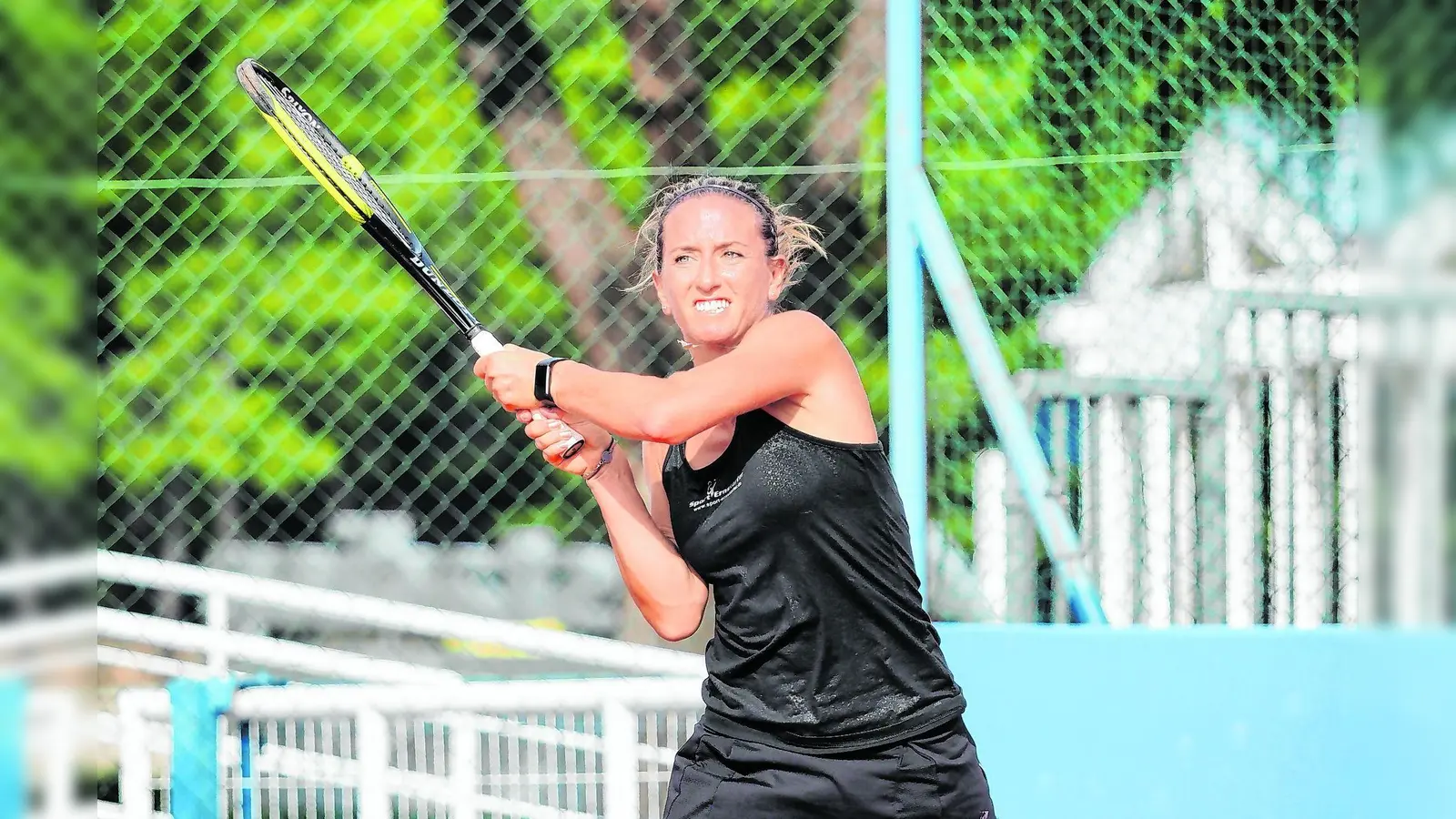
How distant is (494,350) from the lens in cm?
273

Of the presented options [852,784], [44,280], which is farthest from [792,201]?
[44,280]

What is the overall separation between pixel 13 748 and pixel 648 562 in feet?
5.66

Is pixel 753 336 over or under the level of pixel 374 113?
under

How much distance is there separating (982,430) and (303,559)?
7739mm

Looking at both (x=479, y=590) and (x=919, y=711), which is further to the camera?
(x=479, y=590)

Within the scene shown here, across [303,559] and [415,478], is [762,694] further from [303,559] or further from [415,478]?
[303,559]

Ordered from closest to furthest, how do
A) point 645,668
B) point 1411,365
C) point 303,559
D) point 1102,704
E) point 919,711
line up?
1. point 1411,365
2. point 919,711
3. point 1102,704
4. point 645,668
5. point 303,559

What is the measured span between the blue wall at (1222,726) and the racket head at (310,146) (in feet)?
6.00

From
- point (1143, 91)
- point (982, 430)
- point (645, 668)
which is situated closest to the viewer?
point (645, 668)

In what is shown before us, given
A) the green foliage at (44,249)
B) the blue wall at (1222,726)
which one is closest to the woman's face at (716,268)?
the blue wall at (1222,726)

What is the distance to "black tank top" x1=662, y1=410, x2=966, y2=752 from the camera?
2389 millimetres

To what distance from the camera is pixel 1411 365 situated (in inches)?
27.9

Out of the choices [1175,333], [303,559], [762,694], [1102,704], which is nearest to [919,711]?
[762,694]

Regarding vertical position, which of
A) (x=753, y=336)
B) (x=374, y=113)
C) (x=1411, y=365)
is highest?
(x=374, y=113)
